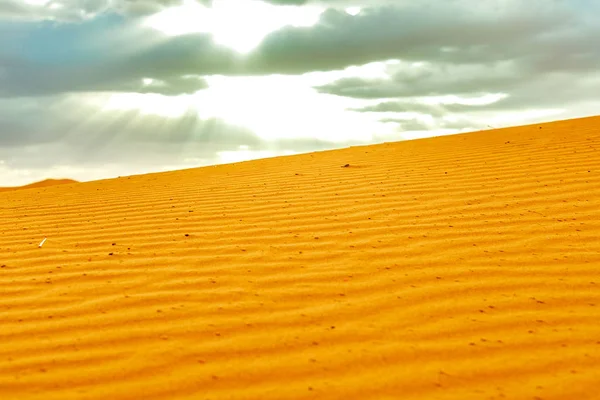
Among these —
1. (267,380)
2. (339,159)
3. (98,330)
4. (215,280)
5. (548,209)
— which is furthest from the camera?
(339,159)

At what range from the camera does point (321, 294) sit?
3.52 m

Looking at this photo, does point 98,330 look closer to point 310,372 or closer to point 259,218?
point 310,372

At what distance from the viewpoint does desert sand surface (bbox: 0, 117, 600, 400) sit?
8.70 ft

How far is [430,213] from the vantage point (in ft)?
17.4

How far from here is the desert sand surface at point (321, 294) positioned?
2652mm

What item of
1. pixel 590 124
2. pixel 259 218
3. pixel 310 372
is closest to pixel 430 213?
pixel 259 218

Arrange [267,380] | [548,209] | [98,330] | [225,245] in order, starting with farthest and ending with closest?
[548,209], [225,245], [98,330], [267,380]

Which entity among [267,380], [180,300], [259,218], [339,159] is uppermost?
[339,159]

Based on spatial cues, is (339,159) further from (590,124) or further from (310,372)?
(310,372)

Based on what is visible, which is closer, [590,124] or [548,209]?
[548,209]

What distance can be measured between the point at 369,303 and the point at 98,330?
4.98 ft

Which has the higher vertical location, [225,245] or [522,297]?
[225,245]

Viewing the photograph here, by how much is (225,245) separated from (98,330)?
1621mm

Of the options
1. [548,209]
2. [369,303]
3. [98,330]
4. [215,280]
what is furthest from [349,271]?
[548,209]
